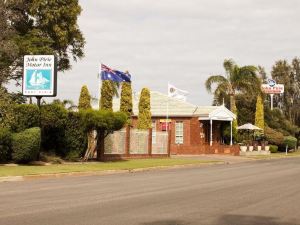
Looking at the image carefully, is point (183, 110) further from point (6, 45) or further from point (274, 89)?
point (274, 89)

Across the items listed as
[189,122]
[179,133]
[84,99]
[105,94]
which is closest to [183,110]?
[189,122]

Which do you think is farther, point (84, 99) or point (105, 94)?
point (105, 94)

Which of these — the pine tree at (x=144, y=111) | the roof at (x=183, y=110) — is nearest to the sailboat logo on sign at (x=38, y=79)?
the pine tree at (x=144, y=111)

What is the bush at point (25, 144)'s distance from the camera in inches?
1061

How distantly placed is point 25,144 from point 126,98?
720 inches

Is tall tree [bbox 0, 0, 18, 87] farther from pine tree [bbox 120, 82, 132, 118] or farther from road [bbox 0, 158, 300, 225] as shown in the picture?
road [bbox 0, 158, 300, 225]

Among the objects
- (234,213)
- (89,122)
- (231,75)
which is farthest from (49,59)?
(231,75)

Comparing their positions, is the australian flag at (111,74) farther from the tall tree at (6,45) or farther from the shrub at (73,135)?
the shrub at (73,135)

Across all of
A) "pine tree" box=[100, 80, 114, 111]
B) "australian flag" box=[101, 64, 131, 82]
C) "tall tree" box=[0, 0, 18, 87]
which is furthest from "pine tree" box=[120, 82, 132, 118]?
"tall tree" box=[0, 0, 18, 87]

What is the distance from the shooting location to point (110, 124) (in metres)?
31.4

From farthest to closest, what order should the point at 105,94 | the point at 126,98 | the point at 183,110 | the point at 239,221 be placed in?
1. the point at 183,110
2. the point at 126,98
3. the point at 105,94
4. the point at 239,221

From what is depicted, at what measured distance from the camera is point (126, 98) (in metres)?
44.6

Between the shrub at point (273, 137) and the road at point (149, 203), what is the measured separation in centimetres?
4349

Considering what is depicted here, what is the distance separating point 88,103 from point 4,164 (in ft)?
43.1
